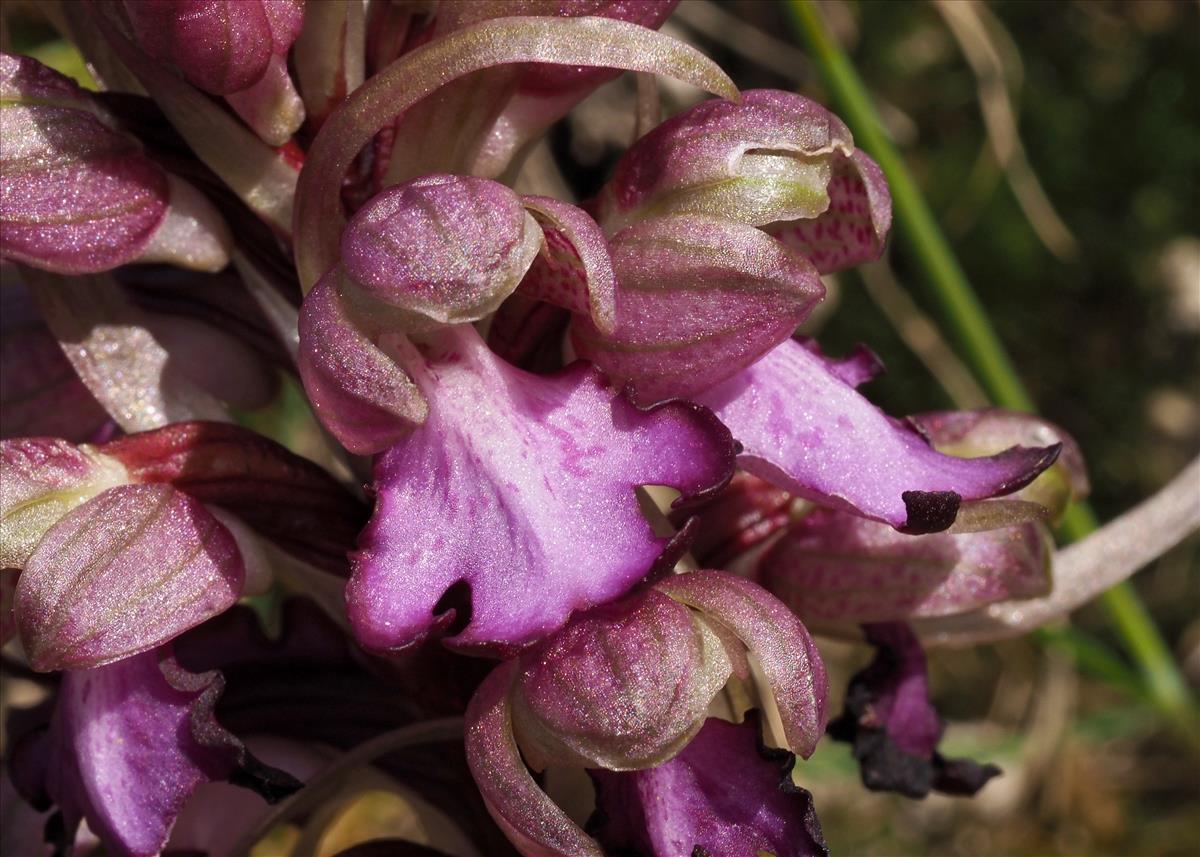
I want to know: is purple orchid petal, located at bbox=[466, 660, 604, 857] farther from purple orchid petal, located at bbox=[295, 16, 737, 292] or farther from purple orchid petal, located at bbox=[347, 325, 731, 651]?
purple orchid petal, located at bbox=[295, 16, 737, 292]

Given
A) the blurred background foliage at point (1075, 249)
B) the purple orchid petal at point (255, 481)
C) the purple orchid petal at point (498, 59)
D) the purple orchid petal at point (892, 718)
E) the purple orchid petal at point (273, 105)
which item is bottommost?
the blurred background foliage at point (1075, 249)

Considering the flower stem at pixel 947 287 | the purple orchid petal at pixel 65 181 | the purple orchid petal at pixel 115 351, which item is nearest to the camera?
the purple orchid petal at pixel 65 181

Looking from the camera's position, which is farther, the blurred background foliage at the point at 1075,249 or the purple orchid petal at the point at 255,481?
the blurred background foliage at the point at 1075,249

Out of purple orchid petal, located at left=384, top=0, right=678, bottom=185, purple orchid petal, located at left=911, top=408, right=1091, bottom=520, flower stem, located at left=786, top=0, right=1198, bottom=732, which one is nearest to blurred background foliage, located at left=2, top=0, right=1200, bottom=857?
flower stem, located at left=786, top=0, right=1198, bottom=732

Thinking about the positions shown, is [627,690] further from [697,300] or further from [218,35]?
[218,35]

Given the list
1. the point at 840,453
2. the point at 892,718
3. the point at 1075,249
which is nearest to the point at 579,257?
the point at 840,453

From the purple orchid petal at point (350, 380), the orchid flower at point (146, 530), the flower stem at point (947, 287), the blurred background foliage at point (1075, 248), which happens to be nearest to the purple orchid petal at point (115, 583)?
the orchid flower at point (146, 530)

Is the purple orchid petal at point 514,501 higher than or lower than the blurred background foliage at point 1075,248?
higher

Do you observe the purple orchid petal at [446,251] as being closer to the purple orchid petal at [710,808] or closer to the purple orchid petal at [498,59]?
the purple orchid petal at [498,59]
